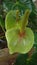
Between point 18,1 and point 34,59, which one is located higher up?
point 18,1

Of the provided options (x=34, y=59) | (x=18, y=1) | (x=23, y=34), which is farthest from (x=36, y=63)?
(x=18, y=1)

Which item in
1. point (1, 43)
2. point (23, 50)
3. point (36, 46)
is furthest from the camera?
point (1, 43)

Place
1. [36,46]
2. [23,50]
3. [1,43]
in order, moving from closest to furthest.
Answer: [23,50] → [36,46] → [1,43]

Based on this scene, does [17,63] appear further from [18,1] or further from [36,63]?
[18,1]

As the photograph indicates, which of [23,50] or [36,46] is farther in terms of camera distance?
[36,46]
